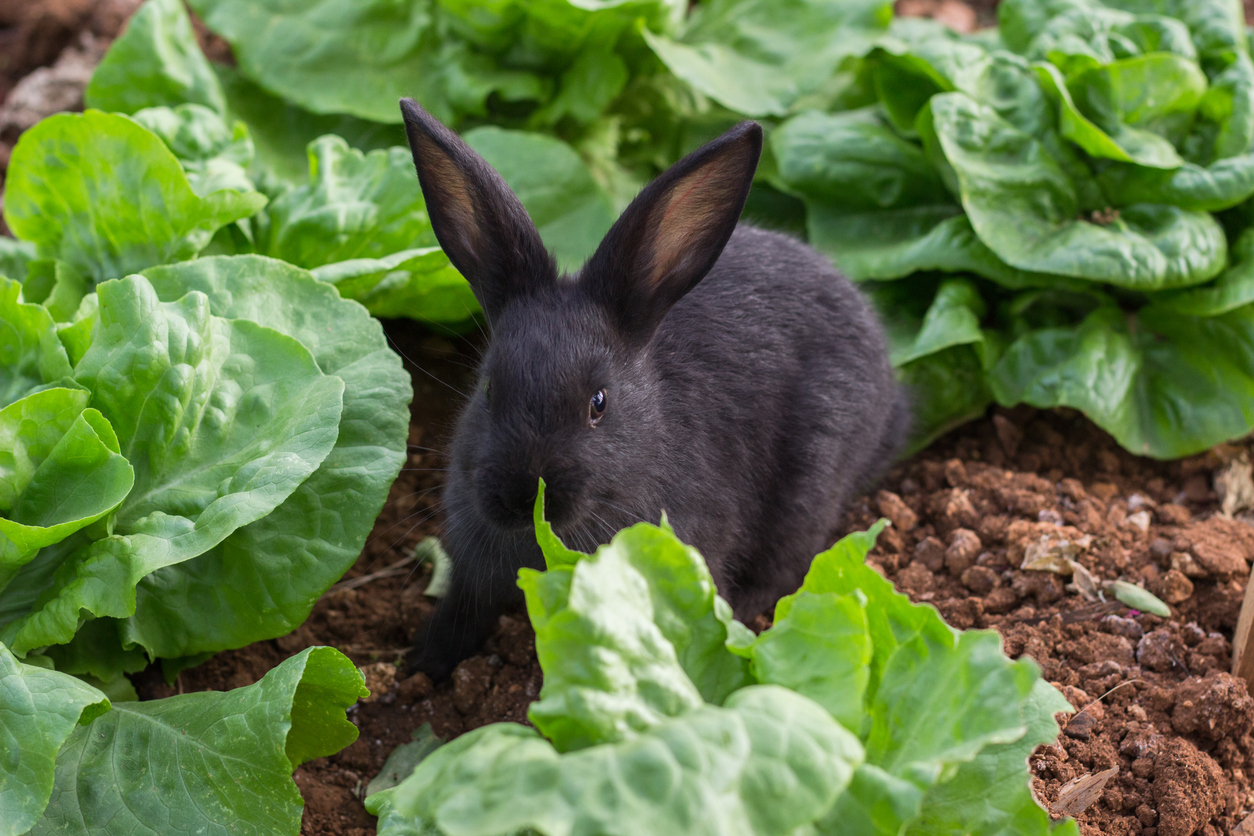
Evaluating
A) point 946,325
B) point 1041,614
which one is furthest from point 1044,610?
point 946,325

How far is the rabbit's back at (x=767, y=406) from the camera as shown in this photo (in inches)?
149

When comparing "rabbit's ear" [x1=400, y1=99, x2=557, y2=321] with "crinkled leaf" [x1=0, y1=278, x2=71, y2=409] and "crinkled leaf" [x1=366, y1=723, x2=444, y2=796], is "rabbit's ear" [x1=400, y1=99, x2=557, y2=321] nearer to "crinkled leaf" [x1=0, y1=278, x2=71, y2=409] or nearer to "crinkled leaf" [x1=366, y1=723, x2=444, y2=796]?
"crinkled leaf" [x1=0, y1=278, x2=71, y2=409]

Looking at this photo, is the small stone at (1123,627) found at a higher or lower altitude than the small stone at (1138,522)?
higher

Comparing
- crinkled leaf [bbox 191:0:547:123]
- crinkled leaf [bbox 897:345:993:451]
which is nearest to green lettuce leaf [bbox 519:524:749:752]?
crinkled leaf [bbox 897:345:993:451]

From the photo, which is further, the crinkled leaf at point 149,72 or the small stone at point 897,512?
the crinkled leaf at point 149,72

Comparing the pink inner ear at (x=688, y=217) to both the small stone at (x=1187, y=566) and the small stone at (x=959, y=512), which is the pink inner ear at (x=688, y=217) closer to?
the small stone at (x=959, y=512)

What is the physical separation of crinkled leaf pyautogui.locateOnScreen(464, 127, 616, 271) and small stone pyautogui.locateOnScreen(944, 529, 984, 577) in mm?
2029

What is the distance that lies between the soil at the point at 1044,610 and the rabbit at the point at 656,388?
26cm

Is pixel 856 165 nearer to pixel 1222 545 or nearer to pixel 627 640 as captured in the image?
pixel 1222 545

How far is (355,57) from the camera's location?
545 centimetres

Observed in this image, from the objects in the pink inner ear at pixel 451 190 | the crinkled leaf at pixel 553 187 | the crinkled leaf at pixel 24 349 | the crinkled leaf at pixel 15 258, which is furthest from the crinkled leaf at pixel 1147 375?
the crinkled leaf at pixel 15 258

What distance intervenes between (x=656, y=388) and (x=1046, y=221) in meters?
2.19

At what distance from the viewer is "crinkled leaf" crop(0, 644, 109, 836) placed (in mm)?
2750

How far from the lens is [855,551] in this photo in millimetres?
2617
